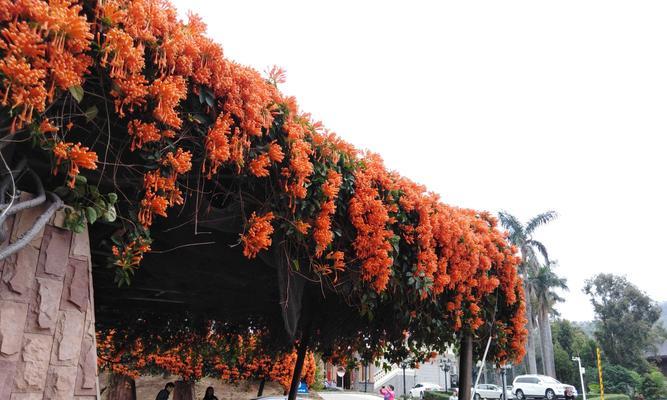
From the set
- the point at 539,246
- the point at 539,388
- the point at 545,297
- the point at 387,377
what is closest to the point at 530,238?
the point at 539,246

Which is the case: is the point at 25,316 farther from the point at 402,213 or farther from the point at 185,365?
the point at 185,365

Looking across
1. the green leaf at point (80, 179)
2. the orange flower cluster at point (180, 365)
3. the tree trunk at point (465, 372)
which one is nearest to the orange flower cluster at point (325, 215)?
the green leaf at point (80, 179)

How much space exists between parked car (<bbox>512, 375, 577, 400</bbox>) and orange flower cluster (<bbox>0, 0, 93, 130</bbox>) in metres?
29.1

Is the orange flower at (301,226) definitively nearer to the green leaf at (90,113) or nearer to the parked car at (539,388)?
the green leaf at (90,113)

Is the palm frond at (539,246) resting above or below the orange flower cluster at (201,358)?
above

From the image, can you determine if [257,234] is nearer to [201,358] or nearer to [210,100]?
[210,100]

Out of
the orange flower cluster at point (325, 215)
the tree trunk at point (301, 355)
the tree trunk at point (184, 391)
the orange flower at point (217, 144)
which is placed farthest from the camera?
the tree trunk at point (184, 391)

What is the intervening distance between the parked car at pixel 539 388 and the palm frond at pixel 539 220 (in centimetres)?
871

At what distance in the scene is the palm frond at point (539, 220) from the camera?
30556 mm

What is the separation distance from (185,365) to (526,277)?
24.9 meters

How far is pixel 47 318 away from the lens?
7.05 ft

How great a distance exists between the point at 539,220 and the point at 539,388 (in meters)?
9.94

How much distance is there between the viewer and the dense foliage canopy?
1.86m

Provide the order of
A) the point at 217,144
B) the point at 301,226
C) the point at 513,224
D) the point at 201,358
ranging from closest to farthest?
the point at 217,144 < the point at 301,226 < the point at 201,358 < the point at 513,224
